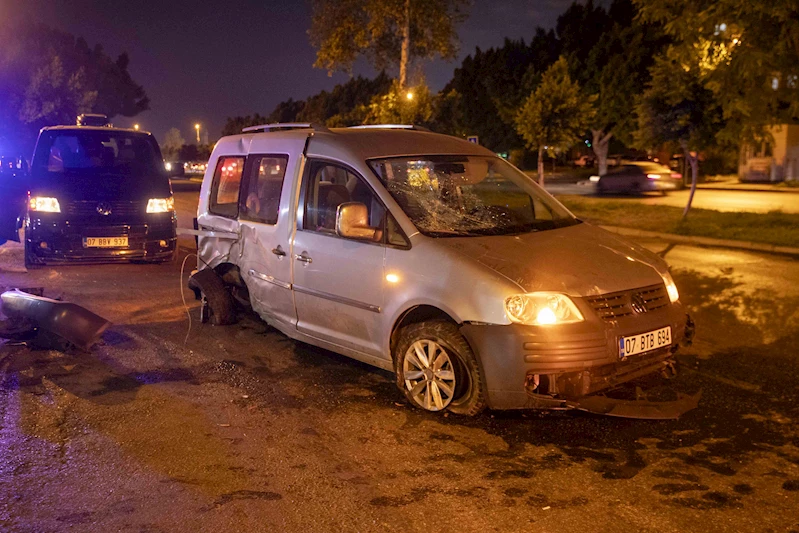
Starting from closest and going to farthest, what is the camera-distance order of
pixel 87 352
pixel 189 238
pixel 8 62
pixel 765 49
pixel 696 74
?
pixel 87 352 < pixel 765 49 < pixel 189 238 < pixel 696 74 < pixel 8 62

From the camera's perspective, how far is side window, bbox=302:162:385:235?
230 inches

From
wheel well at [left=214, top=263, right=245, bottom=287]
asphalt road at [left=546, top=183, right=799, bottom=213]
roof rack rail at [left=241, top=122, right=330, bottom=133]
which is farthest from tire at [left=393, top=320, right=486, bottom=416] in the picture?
asphalt road at [left=546, top=183, right=799, bottom=213]

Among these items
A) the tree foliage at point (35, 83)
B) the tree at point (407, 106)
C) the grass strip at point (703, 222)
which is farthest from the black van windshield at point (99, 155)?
the tree foliage at point (35, 83)

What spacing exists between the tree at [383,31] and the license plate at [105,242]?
18262 millimetres

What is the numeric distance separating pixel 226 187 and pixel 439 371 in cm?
327

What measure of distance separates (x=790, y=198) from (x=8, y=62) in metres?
38.6

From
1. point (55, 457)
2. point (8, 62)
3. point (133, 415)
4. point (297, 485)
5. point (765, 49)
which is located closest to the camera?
point (297, 485)

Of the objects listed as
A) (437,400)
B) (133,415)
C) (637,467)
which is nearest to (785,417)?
(637,467)

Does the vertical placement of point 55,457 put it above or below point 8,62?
below

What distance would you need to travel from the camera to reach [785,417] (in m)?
5.04

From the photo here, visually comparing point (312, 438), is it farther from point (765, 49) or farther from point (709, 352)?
point (765, 49)

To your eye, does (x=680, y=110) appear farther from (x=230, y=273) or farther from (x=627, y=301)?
(x=627, y=301)

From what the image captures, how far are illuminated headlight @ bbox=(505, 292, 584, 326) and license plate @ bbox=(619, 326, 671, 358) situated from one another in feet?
1.18

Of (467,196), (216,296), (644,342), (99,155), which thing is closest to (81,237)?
(99,155)
